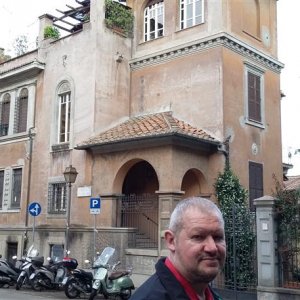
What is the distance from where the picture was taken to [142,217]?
59.9 feet

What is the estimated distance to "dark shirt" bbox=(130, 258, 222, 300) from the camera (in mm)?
2201

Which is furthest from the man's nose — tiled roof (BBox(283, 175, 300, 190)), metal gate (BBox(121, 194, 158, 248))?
metal gate (BBox(121, 194, 158, 248))

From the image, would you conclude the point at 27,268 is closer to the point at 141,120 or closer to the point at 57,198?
the point at 57,198

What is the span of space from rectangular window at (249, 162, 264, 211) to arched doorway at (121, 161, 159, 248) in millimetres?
3485

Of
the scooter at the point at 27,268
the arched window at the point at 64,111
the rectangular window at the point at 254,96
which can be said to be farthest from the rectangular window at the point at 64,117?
the rectangular window at the point at 254,96

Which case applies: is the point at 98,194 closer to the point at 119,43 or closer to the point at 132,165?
the point at 132,165

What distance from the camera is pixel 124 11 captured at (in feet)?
66.3

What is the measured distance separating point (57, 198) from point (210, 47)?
831cm

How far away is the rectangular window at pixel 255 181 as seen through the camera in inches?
714

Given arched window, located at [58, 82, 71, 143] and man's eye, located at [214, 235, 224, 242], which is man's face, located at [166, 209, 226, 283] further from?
arched window, located at [58, 82, 71, 143]

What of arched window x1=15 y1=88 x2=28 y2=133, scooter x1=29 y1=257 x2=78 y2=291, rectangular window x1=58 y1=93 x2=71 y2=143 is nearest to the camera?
scooter x1=29 y1=257 x2=78 y2=291

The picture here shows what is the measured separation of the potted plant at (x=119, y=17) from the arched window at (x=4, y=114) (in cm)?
648

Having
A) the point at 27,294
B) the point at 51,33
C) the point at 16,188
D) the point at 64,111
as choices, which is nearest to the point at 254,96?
the point at 64,111

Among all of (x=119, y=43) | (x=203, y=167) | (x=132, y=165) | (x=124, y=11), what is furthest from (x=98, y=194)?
(x=124, y=11)
